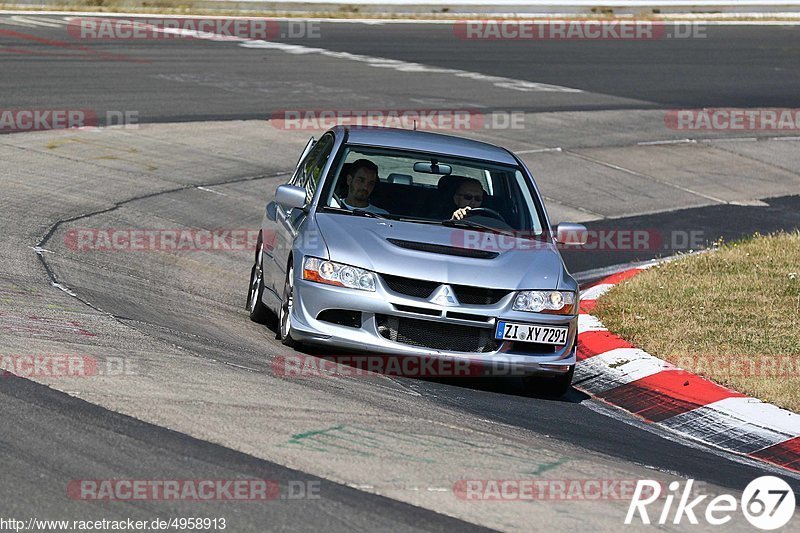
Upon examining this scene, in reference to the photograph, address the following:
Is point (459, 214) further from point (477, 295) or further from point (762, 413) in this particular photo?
point (762, 413)

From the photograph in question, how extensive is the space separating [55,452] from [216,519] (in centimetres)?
94

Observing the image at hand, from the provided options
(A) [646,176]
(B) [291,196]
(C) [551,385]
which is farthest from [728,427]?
(A) [646,176]

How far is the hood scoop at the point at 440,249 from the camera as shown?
28.0 feet

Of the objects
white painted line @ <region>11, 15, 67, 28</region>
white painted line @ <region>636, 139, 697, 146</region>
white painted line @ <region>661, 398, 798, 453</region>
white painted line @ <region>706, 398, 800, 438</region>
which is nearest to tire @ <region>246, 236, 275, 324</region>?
white painted line @ <region>661, 398, 798, 453</region>

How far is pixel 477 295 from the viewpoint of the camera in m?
8.37

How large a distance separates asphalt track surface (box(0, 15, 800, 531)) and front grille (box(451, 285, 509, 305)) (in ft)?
1.87

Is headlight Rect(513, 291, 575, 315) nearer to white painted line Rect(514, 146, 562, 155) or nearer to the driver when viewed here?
the driver

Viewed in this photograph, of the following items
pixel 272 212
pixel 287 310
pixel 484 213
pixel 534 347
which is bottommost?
pixel 534 347

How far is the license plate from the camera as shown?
837 cm

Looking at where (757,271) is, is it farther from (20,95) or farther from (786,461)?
(20,95)

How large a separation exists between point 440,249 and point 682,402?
1900mm

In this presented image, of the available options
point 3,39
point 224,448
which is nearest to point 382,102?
point 3,39

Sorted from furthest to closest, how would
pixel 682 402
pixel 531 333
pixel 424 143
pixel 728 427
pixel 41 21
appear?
pixel 41 21
pixel 424 143
pixel 682 402
pixel 531 333
pixel 728 427

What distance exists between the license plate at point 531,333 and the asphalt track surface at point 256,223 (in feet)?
1.30
